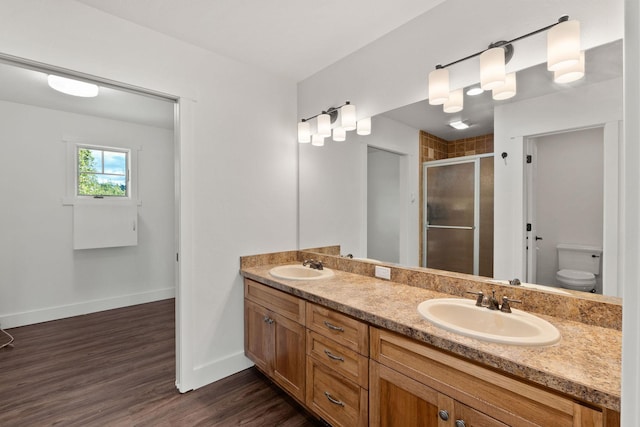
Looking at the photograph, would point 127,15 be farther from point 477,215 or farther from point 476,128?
point 477,215

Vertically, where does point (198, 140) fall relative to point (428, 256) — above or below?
above

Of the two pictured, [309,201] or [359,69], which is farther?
[309,201]

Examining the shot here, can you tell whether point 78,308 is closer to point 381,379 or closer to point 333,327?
point 333,327

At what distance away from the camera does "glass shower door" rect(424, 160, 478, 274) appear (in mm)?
1693

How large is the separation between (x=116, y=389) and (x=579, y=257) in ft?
Result: 9.64

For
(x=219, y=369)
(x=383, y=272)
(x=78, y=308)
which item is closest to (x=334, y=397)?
(x=383, y=272)

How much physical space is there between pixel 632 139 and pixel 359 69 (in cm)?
210

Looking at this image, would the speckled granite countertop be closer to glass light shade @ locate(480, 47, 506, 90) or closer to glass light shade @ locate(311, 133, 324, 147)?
glass light shade @ locate(480, 47, 506, 90)

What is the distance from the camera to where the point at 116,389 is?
214 centimetres

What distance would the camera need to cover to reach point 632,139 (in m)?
0.39

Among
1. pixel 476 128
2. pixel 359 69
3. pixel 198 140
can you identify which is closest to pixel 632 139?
pixel 476 128

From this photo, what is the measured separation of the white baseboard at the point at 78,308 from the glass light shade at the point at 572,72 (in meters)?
4.76

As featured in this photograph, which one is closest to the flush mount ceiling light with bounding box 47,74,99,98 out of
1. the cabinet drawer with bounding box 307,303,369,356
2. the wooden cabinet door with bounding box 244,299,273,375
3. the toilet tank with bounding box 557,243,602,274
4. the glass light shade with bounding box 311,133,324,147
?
the glass light shade with bounding box 311,133,324,147

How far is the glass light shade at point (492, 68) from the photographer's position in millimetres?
1429
